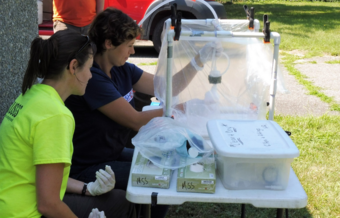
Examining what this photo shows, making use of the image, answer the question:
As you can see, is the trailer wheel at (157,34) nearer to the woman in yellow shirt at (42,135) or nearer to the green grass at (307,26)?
the green grass at (307,26)

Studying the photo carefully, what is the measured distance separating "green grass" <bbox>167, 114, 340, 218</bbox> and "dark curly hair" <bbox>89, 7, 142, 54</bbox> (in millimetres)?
1133

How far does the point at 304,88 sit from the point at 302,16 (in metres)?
7.28

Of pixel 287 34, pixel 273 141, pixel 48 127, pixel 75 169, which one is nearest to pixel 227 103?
pixel 273 141

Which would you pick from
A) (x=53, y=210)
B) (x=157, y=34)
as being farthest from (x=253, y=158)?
(x=157, y=34)

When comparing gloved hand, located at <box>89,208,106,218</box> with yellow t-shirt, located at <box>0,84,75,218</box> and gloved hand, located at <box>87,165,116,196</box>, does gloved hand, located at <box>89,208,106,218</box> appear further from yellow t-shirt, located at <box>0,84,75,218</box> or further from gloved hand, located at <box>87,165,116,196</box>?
yellow t-shirt, located at <box>0,84,75,218</box>

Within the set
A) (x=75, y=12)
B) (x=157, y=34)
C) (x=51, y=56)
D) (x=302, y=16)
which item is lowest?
(x=157, y=34)

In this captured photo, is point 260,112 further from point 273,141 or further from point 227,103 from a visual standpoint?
point 273,141

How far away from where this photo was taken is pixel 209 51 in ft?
6.07

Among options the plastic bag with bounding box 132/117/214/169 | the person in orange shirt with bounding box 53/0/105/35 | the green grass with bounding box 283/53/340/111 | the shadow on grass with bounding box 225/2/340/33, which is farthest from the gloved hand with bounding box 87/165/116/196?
the shadow on grass with bounding box 225/2/340/33

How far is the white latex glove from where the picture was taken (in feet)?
6.01

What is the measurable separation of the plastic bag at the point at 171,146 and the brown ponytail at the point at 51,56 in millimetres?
398

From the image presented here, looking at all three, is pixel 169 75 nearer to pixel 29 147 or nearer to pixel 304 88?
pixel 29 147

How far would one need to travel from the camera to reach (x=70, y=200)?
1505mm

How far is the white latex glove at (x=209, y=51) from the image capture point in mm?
1832
